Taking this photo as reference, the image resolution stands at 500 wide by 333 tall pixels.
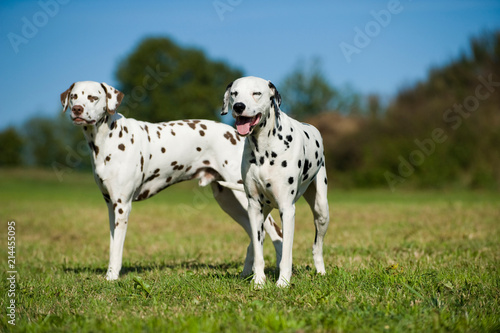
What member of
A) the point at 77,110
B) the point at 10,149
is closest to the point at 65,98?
the point at 77,110

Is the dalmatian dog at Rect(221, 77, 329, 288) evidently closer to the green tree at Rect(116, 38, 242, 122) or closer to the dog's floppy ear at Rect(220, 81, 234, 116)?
the dog's floppy ear at Rect(220, 81, 234, 116)

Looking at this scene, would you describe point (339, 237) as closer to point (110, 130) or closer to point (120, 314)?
point (110, 130)

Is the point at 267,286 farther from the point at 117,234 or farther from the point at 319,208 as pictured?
the point at 117,234

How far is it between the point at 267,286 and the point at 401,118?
27836 millimetres

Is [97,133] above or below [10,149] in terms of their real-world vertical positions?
above

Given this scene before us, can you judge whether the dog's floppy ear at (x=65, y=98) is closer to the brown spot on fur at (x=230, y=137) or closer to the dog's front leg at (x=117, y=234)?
the dog's front leg at (x=117, y=234)

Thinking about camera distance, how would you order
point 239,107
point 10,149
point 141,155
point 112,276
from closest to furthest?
point 239,107
point 112,276
point 141,155
point 10,149

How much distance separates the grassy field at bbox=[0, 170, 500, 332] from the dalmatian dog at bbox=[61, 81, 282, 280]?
0.81m

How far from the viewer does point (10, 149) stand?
5459 cm

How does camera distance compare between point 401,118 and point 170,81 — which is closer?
point 401,118

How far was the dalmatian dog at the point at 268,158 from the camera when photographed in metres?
4.91

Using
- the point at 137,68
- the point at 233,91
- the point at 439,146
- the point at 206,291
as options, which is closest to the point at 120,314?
the point at 206,291

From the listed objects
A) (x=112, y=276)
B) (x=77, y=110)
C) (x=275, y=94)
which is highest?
(x=275, y=94)

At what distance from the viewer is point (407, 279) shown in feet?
16.5
